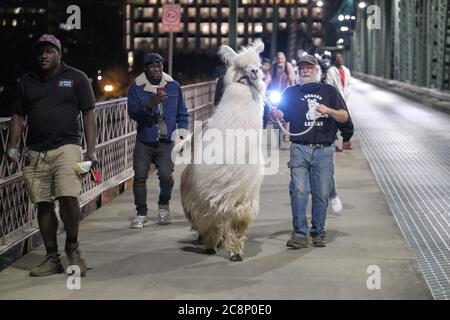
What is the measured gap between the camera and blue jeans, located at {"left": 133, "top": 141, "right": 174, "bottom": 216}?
928 cm

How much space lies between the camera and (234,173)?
7703 millimetres

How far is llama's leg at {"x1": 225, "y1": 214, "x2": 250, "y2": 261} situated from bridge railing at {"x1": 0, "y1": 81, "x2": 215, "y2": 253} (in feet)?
6.47

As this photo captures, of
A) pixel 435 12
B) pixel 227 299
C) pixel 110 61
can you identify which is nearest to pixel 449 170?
pixel 227 299

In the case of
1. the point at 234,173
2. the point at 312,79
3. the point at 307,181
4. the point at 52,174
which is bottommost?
the point at 307,181

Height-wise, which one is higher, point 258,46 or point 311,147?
point 258,46

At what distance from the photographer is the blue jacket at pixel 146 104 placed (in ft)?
30.0

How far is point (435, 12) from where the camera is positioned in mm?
34625

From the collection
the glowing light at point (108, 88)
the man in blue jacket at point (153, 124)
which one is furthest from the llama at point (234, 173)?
the glowing light at point (108, 88)

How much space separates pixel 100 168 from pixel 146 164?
7.40ft

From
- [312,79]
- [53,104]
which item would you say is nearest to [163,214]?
[312,79]

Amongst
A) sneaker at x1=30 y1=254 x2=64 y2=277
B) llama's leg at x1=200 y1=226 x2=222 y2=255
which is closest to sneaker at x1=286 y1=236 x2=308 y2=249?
llama's leg at x1=200 y1=226 x2=222 y2=255

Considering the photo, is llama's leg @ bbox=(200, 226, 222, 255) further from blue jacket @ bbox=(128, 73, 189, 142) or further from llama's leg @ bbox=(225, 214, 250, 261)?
blue jacket @ bbox=(128, 73, 189, 142)

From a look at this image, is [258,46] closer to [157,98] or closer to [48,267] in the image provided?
[157,98]

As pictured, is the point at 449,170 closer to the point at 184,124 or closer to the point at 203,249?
the point at 184,124
